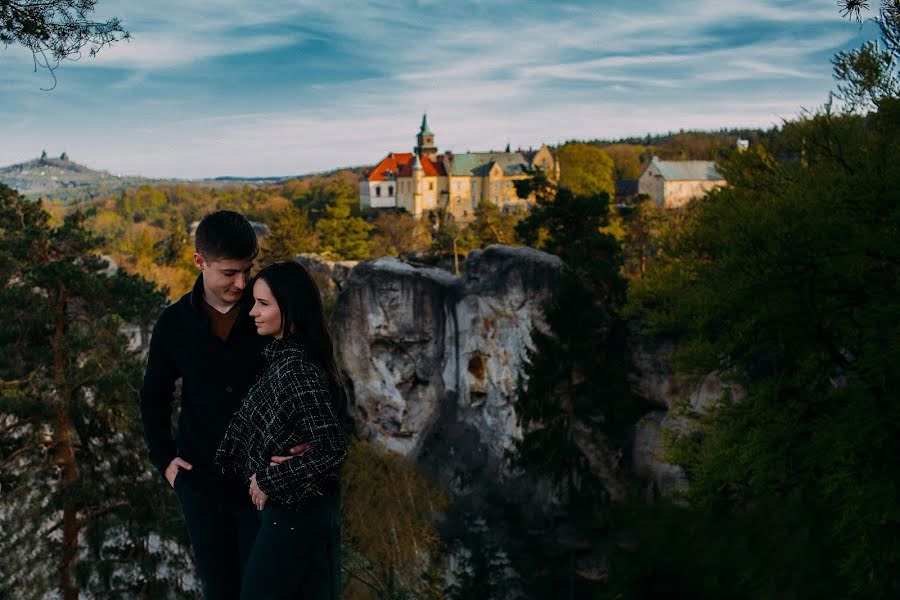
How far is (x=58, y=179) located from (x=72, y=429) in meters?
68.0

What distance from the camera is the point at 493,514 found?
62.9 feet

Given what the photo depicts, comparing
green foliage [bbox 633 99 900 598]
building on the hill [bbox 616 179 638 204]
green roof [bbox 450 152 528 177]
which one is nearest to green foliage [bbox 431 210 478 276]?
green foliage [bbox 633 99 900 598]

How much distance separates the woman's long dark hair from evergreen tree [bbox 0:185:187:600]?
777 centimetres

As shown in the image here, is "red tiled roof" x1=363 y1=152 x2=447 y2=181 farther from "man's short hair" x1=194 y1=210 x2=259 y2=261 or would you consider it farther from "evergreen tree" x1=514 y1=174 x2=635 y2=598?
"man's short hair" x1=194 y1=210 x2=259 y2=261

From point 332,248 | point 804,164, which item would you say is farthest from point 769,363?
point 332,248

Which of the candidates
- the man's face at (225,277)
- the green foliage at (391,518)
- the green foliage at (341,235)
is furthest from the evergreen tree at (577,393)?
the green foliage at (341,235)

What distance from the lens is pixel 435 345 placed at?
82.0 ft

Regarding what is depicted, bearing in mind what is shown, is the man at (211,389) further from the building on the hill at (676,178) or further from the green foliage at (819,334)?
the building on the hill at (676,178)

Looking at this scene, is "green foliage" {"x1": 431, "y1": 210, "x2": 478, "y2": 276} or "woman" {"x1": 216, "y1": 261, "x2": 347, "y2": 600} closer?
"woman" {"x1": 216, "y1": 261, "x2": 347, "y2": 600}

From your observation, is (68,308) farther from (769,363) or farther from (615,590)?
(769,363)

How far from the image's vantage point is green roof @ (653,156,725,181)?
186 feet

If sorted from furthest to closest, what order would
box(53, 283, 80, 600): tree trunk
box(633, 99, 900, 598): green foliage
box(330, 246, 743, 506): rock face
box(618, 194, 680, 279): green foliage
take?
box(618, 194, 680, 279): green foliage, box(330, 246, 743, 506): rock face, box(53, 283, 80, 600): tree trunk, box(633, 99, 900, 598): green foliage

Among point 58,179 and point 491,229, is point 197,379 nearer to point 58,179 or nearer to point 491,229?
point 491,229

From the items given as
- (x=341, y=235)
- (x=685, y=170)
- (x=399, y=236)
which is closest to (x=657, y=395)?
(x=341, y=235)
